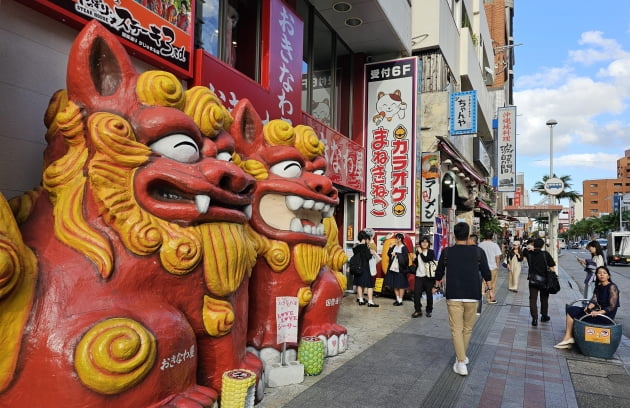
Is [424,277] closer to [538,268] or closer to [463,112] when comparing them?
[538,268]

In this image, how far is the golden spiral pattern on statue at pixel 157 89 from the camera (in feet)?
9.92

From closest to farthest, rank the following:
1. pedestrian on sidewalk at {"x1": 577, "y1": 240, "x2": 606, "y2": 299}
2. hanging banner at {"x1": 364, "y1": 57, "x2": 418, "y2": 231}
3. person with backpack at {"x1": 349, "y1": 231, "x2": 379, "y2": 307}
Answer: pedestrian on sidewalk at {"x1": 577, "y1": 240, "x2": 606, "y2": 299} < person with backpack at {"x1": 349, "y1": 231, "x2": 379, "y2": 307} < hanging banner at {"x1": 364, "y1": 57, "x2": 418, "y2": 231}

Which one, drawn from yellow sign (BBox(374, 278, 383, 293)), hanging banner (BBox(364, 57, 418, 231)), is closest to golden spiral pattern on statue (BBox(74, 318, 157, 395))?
yellow sign (BBox(374, 278, 383, 293))

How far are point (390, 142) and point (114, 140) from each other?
907 centimetres

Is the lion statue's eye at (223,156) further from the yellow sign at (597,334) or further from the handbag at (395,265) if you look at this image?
the handbag at (395,265)

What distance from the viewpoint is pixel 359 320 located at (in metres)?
7.55

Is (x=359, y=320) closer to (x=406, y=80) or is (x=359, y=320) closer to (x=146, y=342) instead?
(x=146, y=342)

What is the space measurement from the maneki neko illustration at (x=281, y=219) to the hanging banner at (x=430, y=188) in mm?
7100

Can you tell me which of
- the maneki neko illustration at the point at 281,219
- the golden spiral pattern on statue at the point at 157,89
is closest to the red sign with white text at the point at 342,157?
the maneki neko illustration at the point at 281,219

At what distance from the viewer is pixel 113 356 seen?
2354 mm

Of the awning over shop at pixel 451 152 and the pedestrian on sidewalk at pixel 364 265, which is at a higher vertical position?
the awning over shop at pixel 451 152

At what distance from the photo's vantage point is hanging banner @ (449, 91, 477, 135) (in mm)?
12859

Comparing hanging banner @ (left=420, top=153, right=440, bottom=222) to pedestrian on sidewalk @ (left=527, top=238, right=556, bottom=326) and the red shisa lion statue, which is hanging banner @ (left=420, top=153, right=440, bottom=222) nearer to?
pedestrian on sidewalk @ (left=527, top=238, right=556, bottom=326)

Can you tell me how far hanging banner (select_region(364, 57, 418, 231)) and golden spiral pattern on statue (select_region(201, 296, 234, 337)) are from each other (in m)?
8.20
